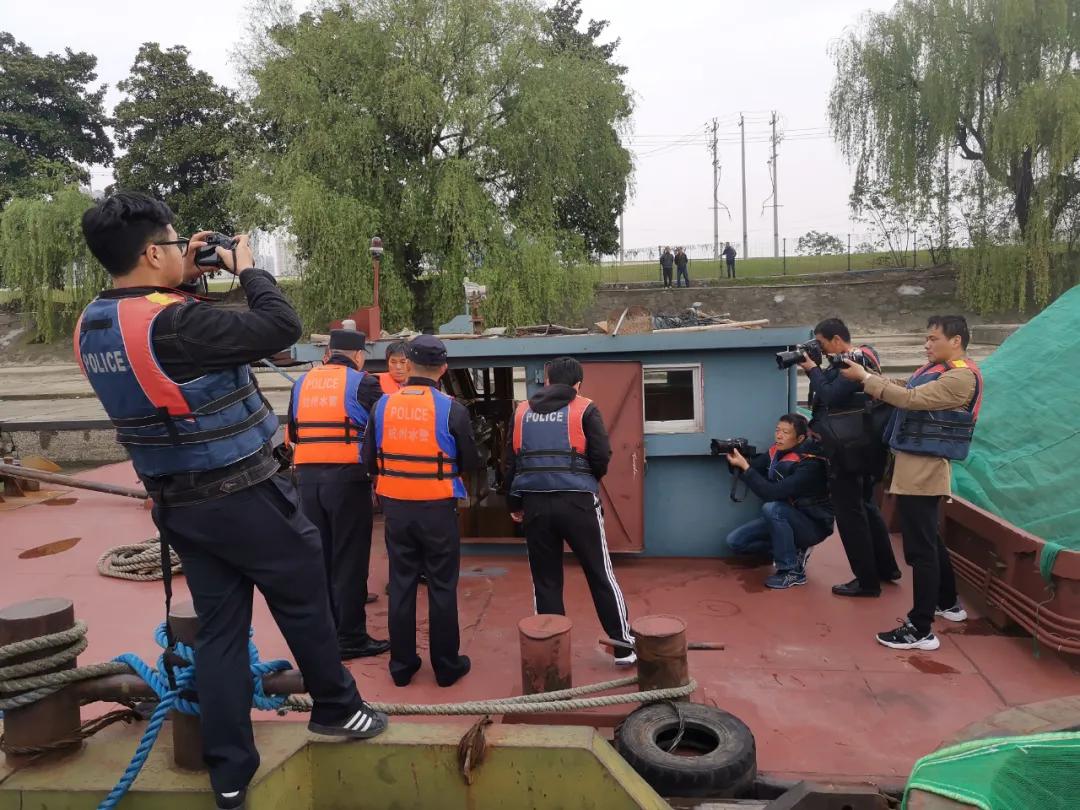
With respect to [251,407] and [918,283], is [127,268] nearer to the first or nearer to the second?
[251,407]

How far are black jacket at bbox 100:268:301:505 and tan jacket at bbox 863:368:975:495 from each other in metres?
3.19

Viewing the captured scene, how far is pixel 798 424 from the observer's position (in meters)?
5.32

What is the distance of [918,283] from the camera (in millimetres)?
27828

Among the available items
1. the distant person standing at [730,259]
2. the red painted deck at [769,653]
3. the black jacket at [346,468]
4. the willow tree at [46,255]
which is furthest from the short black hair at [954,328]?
the distant person standing at [730,259]

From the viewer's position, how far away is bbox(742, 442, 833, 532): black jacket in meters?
5.20

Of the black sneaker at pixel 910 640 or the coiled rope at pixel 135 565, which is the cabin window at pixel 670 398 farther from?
the coiled rope at pixel 135 565

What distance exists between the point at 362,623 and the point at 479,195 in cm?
1614

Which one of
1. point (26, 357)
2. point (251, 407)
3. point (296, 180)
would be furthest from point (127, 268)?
point (26, 357)

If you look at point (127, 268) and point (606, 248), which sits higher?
point (606, 248)

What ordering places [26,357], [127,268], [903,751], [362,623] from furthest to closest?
[26,357]
[362,623]
[903,751]
[127,268]

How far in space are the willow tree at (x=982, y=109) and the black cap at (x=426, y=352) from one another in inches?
873

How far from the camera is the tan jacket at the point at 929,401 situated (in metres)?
4.18

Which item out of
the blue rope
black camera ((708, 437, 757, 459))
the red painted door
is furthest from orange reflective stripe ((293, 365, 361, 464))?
black camera ((708, 437, 757, 459))

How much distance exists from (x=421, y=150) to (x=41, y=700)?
62.2ft
